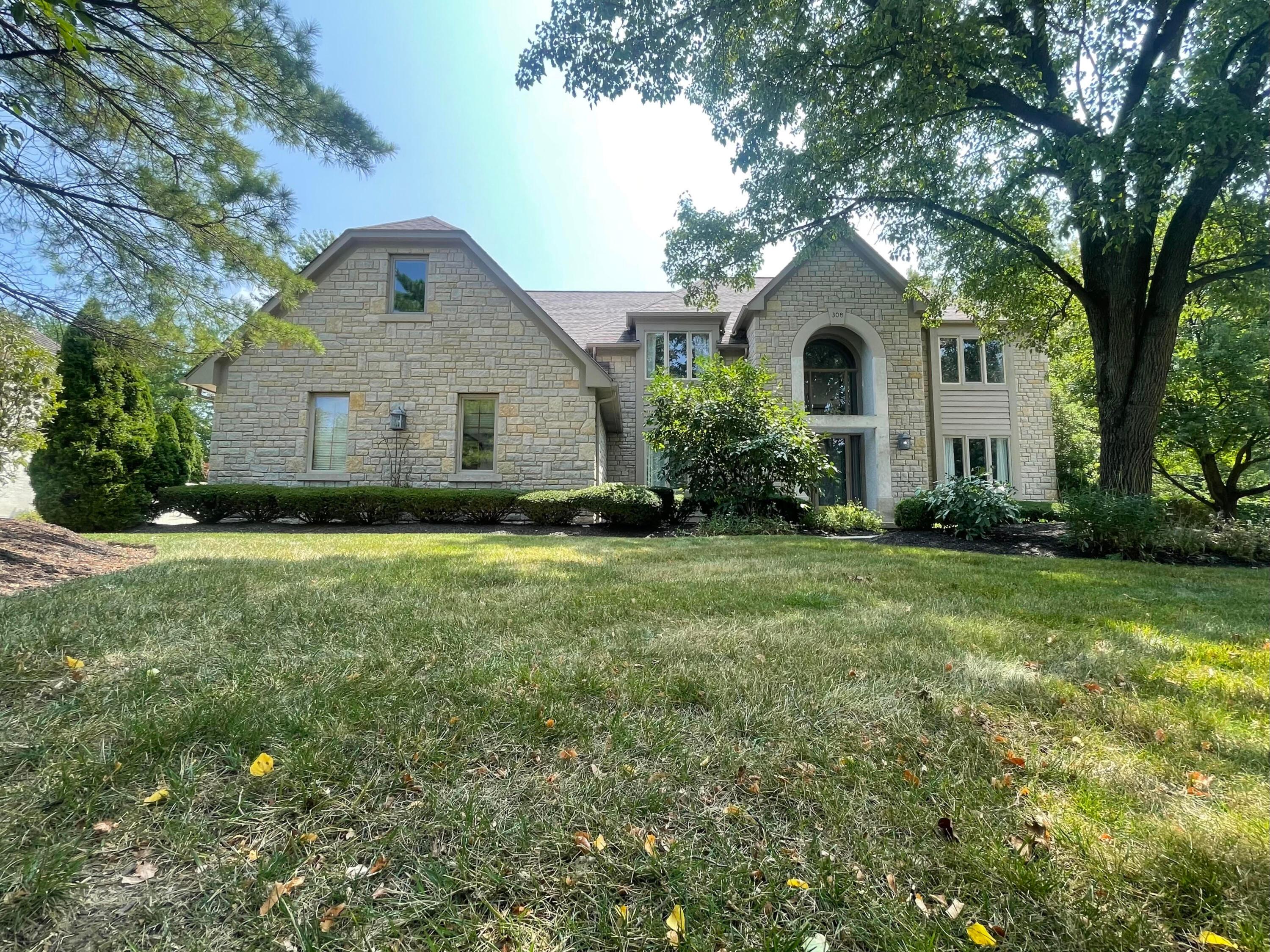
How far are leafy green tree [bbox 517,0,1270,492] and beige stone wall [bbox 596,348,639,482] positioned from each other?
5.31 meters

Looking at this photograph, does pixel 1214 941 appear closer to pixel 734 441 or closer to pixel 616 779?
pixel 616 779

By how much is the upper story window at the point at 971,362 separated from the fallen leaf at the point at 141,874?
17.5 meters

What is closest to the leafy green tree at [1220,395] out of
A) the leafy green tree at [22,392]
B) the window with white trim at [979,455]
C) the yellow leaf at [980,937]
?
the window with white trim at [979,455]

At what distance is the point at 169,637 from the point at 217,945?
212cm

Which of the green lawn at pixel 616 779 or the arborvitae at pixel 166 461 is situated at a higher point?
the arborvitae at pixel 166 461

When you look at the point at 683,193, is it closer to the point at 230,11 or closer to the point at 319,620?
the point at 230,11

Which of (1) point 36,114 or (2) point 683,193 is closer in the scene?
(1) point 36,114

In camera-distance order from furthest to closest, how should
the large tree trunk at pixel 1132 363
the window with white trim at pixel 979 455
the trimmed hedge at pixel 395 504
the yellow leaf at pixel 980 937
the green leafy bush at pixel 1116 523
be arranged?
the window with white trim at pixel 979 455 < the trimmed hedge at pixel 395 504 < the large tree trunk at pixel 1132 363 < the green leafy bush at pixel 1116 523 < the yellow leaf at pixel 980 937

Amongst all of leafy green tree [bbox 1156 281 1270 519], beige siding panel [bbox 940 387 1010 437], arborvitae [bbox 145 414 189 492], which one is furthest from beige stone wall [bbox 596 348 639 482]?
leafy green tree [bbox 1156 281 1270 519]

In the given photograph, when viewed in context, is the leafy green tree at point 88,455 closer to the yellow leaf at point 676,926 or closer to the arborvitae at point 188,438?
the arborvitae at point 188,438

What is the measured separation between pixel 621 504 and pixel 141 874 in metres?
8.96

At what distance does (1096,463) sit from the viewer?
718 inches

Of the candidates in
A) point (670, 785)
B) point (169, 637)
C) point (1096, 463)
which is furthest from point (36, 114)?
point (1096, 463)

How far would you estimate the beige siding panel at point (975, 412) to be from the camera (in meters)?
14.8
